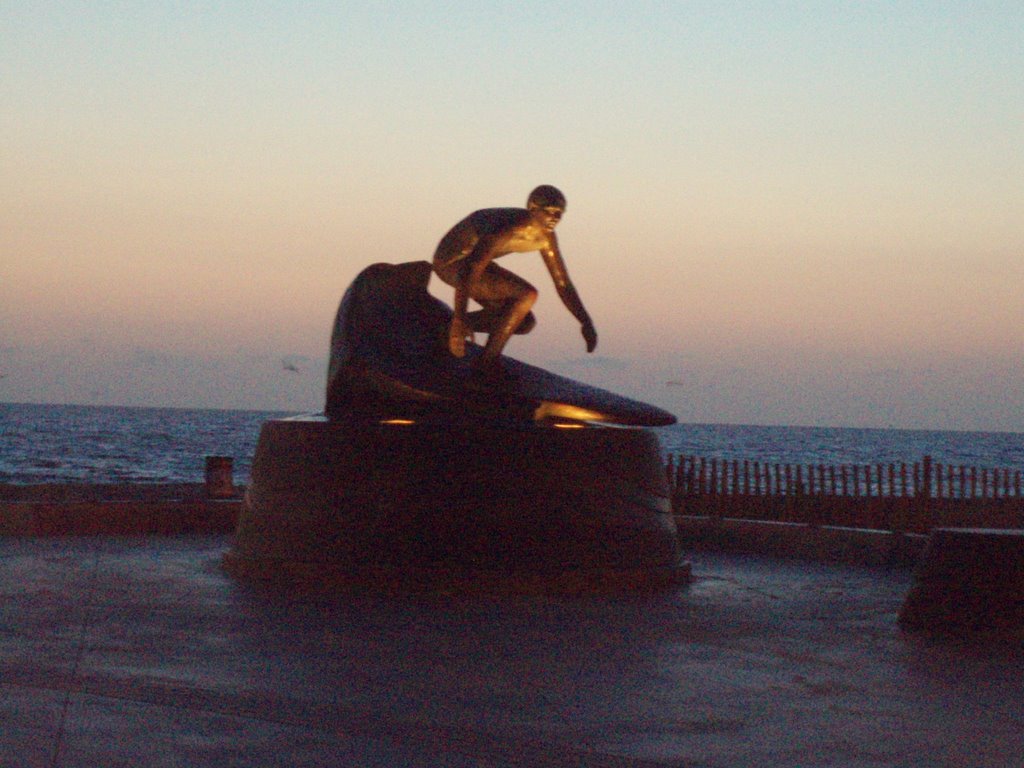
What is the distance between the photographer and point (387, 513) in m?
10.3

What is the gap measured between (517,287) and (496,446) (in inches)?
61.5

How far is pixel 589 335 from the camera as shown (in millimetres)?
11820

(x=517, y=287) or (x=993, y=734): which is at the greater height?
(x=517, y=287)

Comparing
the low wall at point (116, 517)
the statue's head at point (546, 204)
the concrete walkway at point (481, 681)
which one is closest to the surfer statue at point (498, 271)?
the statue's head at point (546, 204)

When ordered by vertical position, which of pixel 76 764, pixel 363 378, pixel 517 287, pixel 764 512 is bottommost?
pixel 764 512

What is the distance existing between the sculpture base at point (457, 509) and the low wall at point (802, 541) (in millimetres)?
2789

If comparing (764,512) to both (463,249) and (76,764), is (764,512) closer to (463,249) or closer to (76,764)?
(463,249)

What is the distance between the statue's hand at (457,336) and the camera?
1129 cm

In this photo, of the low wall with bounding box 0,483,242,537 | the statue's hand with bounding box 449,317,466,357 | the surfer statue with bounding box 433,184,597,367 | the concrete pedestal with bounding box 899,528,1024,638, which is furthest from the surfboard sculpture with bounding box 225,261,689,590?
the low wall with bounding box 0,483,242,537

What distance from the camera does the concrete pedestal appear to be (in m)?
8.38

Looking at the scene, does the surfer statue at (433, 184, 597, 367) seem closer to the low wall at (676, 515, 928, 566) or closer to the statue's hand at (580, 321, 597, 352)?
the statue's hand at (580, 321, 597, 352)

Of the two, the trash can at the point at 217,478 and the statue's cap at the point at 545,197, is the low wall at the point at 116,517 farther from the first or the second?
the statue's cap at the point at 545,197

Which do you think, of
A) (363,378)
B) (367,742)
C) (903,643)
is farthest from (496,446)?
(367,742)

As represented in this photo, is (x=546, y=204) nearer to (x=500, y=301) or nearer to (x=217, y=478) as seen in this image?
(x=500, y=301)
